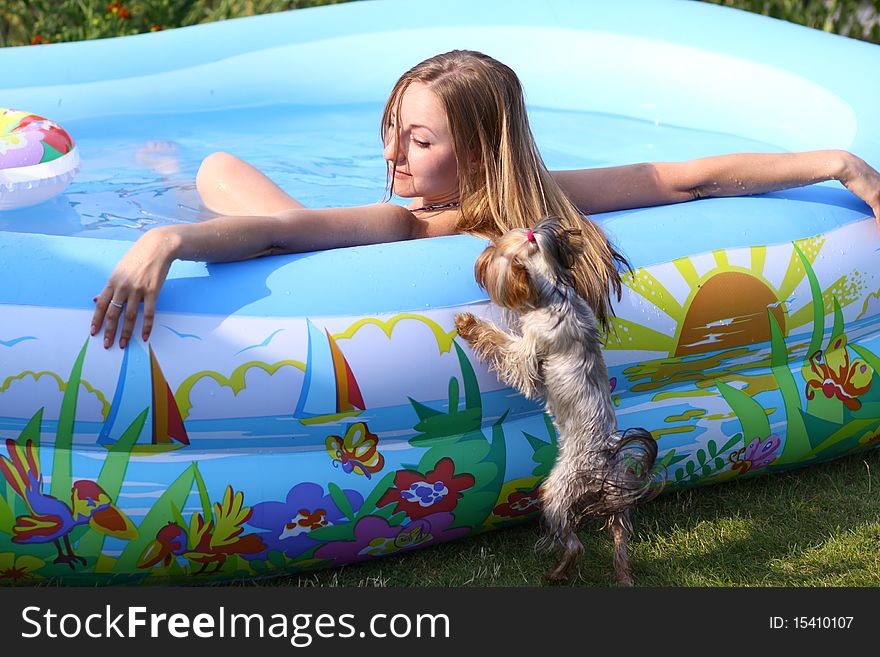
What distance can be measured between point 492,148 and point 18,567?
1.51 metres

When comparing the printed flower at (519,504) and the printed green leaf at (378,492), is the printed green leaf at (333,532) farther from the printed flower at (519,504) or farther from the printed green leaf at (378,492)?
the printed flower at (519,504)

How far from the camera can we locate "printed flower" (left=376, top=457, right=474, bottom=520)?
2.55m

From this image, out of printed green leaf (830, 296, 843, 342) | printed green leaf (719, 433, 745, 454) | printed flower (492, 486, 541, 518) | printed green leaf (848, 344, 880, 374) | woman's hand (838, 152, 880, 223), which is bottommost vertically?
printed flower (492, 486, 541, 518)

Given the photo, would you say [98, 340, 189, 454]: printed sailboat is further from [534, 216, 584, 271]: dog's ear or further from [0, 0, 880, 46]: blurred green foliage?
[0, 0, 880, 46]: blurred green foliage

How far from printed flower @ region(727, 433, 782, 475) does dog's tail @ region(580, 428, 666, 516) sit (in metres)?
0.57

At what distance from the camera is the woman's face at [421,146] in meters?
2.85

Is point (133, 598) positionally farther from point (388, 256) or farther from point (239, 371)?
point (388, 256)

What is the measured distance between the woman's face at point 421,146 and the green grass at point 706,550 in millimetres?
930

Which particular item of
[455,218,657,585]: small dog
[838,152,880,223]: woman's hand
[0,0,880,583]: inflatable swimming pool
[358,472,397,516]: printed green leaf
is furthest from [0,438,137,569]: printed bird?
[838,152,880,223]: woman's hand

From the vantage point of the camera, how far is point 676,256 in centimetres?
276

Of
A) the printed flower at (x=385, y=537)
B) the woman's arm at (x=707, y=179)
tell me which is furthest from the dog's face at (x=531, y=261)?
the woman's arm at (x=707, y=179)

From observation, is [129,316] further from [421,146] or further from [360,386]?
[421,146]

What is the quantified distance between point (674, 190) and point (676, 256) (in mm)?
334

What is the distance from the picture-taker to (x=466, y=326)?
8.19 feet
